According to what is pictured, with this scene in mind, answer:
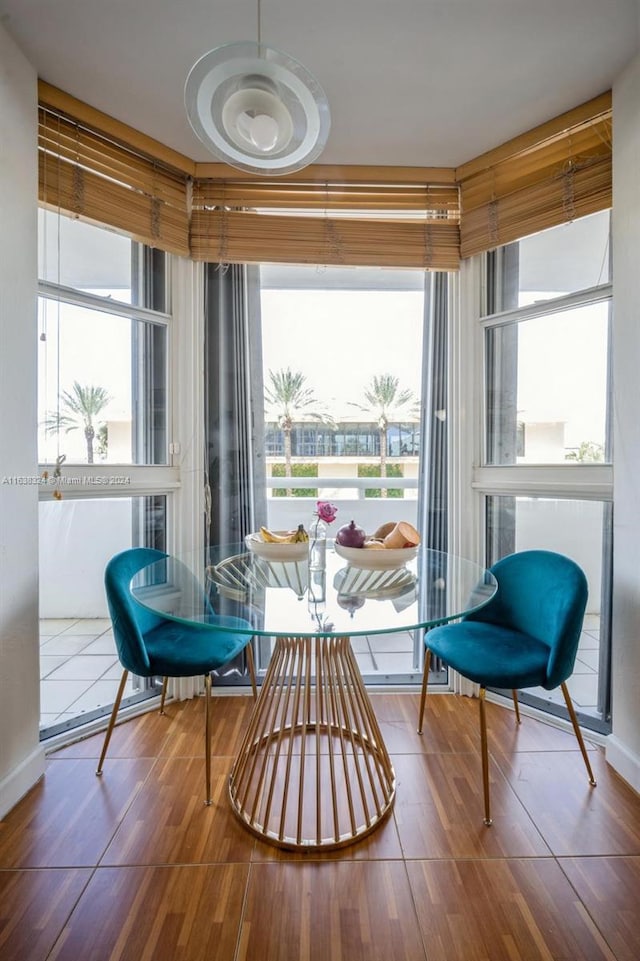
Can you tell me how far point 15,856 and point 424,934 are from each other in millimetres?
1235

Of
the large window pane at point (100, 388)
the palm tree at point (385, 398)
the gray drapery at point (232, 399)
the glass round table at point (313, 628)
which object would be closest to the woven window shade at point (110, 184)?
the gray drapery at point (232, 399)

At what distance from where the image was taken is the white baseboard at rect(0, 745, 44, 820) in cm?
151

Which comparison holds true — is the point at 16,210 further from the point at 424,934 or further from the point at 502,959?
the point at 502,959

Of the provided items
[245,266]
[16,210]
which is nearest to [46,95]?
[16,210]

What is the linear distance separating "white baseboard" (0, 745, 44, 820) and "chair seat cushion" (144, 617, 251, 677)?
0.61 m

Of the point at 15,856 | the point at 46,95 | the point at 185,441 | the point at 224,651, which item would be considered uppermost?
the point at 46,95

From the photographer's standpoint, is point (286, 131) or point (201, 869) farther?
point (201, 869)

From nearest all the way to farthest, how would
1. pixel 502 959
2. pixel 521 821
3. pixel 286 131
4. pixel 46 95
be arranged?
1. pixel 502 959
2. pixel 286 131
3. pixel 521 821
4. pixel 46 95

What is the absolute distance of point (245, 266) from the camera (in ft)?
7.24

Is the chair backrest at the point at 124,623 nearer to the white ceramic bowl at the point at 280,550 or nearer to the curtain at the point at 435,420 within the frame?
the white ceramic bowl at the point at 280,550

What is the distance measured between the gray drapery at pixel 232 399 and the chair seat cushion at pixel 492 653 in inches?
43.3

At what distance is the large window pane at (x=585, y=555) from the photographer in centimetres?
192

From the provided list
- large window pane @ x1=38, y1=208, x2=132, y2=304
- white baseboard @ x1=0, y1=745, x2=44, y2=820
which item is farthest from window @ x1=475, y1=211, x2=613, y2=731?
white baseboard @ x1=0, y1=745, x2=44, y2=820

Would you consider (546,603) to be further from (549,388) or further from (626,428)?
(549,388)
